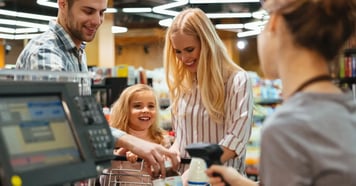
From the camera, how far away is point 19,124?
103 cm

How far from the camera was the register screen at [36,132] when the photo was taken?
997 millimetres

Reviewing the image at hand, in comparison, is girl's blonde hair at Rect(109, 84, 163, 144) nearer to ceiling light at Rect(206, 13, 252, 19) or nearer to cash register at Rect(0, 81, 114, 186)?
cash register at Rect(0, 81, 114, 186)

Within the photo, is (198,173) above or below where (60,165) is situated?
below

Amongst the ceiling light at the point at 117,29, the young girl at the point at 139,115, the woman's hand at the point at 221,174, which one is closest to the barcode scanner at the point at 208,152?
the woman's hand at the point at 221,174

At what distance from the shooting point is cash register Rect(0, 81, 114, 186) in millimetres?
986

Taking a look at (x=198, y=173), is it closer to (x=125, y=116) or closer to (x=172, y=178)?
(x=172, y=178)

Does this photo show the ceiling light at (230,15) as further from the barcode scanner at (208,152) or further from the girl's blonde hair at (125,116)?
the barcode scanner at (208,152)

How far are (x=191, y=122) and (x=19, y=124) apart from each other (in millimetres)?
1145

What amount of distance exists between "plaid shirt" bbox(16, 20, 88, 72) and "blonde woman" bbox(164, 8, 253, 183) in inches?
17.1

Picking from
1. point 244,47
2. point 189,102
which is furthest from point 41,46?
point 244,47

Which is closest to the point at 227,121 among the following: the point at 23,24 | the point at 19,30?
the point at 23,24

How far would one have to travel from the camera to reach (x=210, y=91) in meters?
2.03

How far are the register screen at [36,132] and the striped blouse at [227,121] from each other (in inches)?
35.9

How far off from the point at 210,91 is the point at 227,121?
0.45 feet
